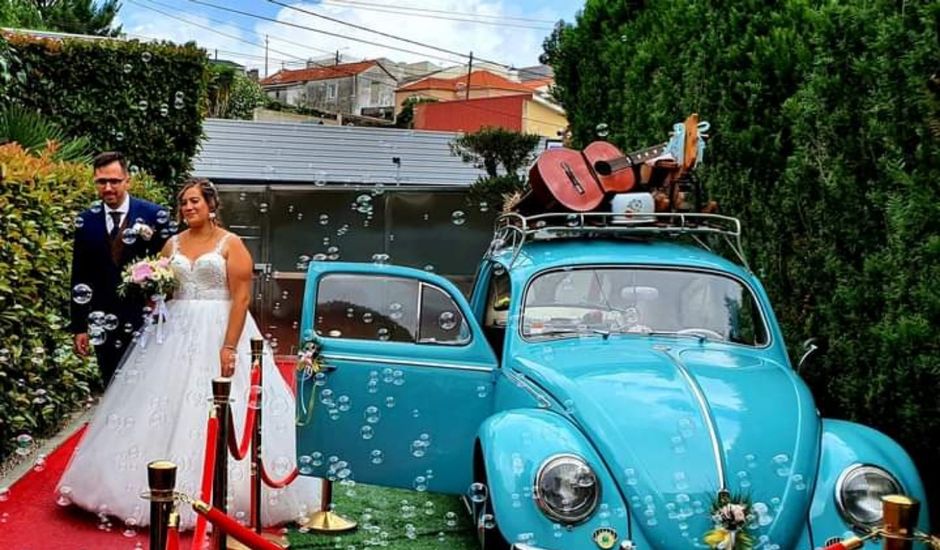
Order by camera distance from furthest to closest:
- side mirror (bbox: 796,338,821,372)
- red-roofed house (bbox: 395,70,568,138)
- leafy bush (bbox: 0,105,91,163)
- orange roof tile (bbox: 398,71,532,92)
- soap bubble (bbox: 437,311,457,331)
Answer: orange roof tile (bbox: 398,71,532,92) < red-roofed house (bbox: 395,70,568,138) < leafy bush (bbox: 0,105,91,163) < soap bubble (bbox: 437,311,457,331) < side mirror (bbox: 796,338,821,372)

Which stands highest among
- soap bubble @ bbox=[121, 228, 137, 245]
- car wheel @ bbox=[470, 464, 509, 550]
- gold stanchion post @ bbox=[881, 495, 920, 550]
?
soap bubble @ bbox=[121, 228, 137, 245]

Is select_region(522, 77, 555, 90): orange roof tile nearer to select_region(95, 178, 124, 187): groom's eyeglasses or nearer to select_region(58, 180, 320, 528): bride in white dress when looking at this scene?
select_region(95, 178, 124, 187): groom's eyeglasses

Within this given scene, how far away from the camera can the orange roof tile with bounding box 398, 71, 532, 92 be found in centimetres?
5838

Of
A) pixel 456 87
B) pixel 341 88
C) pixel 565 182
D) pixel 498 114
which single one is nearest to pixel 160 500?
pixel 565 182

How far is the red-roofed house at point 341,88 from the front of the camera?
201 ft

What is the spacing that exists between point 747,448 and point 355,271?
2078mm

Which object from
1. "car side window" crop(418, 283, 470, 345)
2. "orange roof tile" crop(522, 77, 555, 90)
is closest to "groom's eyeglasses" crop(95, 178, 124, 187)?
"car side window" crop(418, 283, 470, 345)

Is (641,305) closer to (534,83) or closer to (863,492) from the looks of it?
(863,492)

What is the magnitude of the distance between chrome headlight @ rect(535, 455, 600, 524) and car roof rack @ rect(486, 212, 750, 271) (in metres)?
1.70

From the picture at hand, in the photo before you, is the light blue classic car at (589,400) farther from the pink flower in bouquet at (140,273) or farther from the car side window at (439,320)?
the pink flower in bouquet at (140,273)

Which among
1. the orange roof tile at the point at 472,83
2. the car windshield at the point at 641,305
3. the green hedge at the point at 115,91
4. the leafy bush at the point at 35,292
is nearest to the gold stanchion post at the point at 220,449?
the car windshield at the point at 641,305

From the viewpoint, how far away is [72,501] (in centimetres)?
573

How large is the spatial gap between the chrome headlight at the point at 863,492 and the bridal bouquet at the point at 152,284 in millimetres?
Result: 3545

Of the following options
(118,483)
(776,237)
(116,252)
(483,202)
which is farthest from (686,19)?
(483,202)
